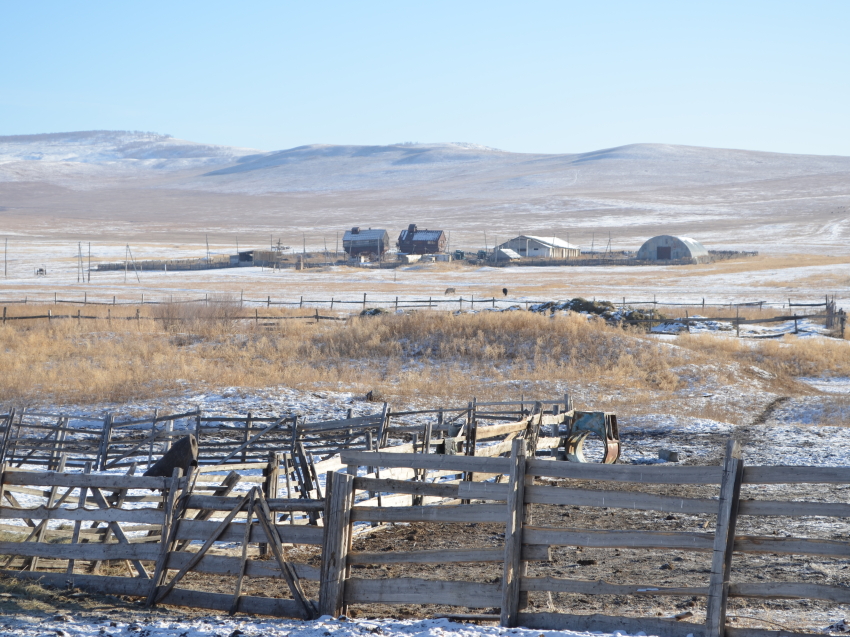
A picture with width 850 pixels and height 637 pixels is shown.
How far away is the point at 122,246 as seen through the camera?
107438 millimetres

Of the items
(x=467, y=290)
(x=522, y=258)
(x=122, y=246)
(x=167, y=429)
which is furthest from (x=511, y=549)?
(x=122, y=246)

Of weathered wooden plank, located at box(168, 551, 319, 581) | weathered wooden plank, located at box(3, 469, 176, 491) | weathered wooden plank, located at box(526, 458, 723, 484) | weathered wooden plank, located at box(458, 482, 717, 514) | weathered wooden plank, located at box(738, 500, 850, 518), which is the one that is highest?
weathered wooden plank, located at box(526, 458, 723, 484)

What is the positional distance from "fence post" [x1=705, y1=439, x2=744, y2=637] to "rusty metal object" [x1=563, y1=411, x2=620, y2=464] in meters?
9.46

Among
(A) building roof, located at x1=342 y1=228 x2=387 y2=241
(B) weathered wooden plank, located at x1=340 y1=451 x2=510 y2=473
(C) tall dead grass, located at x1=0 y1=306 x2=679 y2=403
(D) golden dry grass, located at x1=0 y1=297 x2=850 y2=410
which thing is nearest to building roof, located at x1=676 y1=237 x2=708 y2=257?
(A) building roof, located at x1=342 y1=228 x2=387 y2=241

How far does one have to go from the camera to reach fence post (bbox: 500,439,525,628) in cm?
643

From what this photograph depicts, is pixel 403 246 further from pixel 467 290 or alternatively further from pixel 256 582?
pixel 256 582

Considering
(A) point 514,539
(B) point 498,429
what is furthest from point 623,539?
(B) point 498,429

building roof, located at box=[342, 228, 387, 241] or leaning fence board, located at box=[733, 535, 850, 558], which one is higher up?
building roof, located at box=[342, 228, 387, 241]

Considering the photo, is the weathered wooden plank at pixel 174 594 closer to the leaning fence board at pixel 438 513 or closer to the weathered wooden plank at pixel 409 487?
the leaning fence board at pixel 438 513

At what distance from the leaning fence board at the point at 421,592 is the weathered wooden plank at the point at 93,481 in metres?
1.89

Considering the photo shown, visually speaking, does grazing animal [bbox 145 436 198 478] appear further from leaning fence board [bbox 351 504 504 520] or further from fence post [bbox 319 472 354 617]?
leaning fence board [bbox 351 504 504 520]

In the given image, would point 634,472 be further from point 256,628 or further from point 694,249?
point 694,249

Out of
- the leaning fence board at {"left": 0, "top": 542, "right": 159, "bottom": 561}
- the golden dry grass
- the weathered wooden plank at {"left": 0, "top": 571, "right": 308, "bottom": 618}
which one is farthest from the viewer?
the golden dry grass

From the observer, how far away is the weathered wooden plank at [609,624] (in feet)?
19.9
